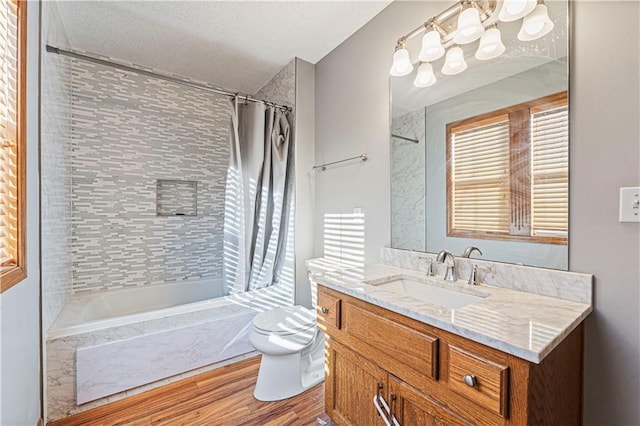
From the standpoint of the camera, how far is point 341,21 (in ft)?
6.26

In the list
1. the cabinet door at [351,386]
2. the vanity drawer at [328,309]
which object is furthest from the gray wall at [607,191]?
the vanity drawer at [328,309]

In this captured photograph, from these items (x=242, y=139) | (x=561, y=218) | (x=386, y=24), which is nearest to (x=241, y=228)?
(x=242, y=139)

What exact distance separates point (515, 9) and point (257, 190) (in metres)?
1.91

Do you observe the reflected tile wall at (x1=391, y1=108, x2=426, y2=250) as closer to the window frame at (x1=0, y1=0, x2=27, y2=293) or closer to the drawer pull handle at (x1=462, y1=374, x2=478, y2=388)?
the drawer pull handle at (x1=462, y1=374, x2=478, y2=388)

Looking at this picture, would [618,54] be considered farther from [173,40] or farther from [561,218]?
[173,40]

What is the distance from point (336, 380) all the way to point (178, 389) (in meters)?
1.11

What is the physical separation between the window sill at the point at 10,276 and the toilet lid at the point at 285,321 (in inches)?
42.7

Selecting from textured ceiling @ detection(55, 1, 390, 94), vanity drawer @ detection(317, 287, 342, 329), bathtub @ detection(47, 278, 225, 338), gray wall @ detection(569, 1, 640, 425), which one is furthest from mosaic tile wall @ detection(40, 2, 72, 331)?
gray wall @ detection(569, 1, 640, 425)

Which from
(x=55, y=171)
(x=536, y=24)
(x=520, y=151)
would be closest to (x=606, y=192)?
(x=520, y=151)

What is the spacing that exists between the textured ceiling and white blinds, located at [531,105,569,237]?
4.03 ft

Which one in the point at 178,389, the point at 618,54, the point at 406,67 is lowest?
the point at 178,389

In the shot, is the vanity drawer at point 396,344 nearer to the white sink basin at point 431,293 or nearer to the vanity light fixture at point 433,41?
the white sink basin at point 431,293

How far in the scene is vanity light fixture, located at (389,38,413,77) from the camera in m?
1.54

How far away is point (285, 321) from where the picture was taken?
1756 millimetres
